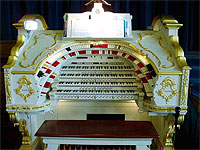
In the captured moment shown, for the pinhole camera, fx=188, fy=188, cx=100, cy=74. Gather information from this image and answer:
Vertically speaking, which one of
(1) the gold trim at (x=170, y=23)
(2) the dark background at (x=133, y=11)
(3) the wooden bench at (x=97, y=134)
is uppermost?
(2) the dark background at (x=133, y=11)

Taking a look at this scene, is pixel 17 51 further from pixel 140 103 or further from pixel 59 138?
pixel 140 103

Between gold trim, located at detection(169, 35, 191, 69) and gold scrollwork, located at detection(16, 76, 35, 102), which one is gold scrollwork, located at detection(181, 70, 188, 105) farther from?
gold scrollwork, located at detection(16, 76, 35, 102)

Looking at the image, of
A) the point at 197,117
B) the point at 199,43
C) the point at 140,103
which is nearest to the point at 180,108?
the point at 140,103

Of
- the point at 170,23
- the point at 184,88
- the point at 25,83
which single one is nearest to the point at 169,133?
the point at 184,88

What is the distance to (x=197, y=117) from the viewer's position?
2.87 m

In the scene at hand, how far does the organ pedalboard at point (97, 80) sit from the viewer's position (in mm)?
2340

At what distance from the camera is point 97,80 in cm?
245

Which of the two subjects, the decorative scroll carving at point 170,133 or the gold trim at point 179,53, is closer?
the gold trim at point 179,53

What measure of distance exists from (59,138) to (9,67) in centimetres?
99

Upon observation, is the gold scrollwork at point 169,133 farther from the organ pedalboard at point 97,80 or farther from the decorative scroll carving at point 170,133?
the organ pedalboard at point 97,80

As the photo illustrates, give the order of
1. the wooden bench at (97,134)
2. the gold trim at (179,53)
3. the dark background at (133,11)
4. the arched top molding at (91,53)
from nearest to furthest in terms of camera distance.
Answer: the wooden bench at (97,134)
the gold trim at (179,53)
the arched top molding at (91,53)
the dark background at (133,11)

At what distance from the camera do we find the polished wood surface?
6.61 ft

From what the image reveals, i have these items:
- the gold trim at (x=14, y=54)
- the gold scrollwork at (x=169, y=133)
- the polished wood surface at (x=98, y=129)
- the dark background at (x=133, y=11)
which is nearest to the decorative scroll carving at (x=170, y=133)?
the gold scrollwork at (x=169, y=133)

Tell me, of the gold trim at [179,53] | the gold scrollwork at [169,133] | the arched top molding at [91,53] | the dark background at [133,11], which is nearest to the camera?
the gold trim at [179,53]
